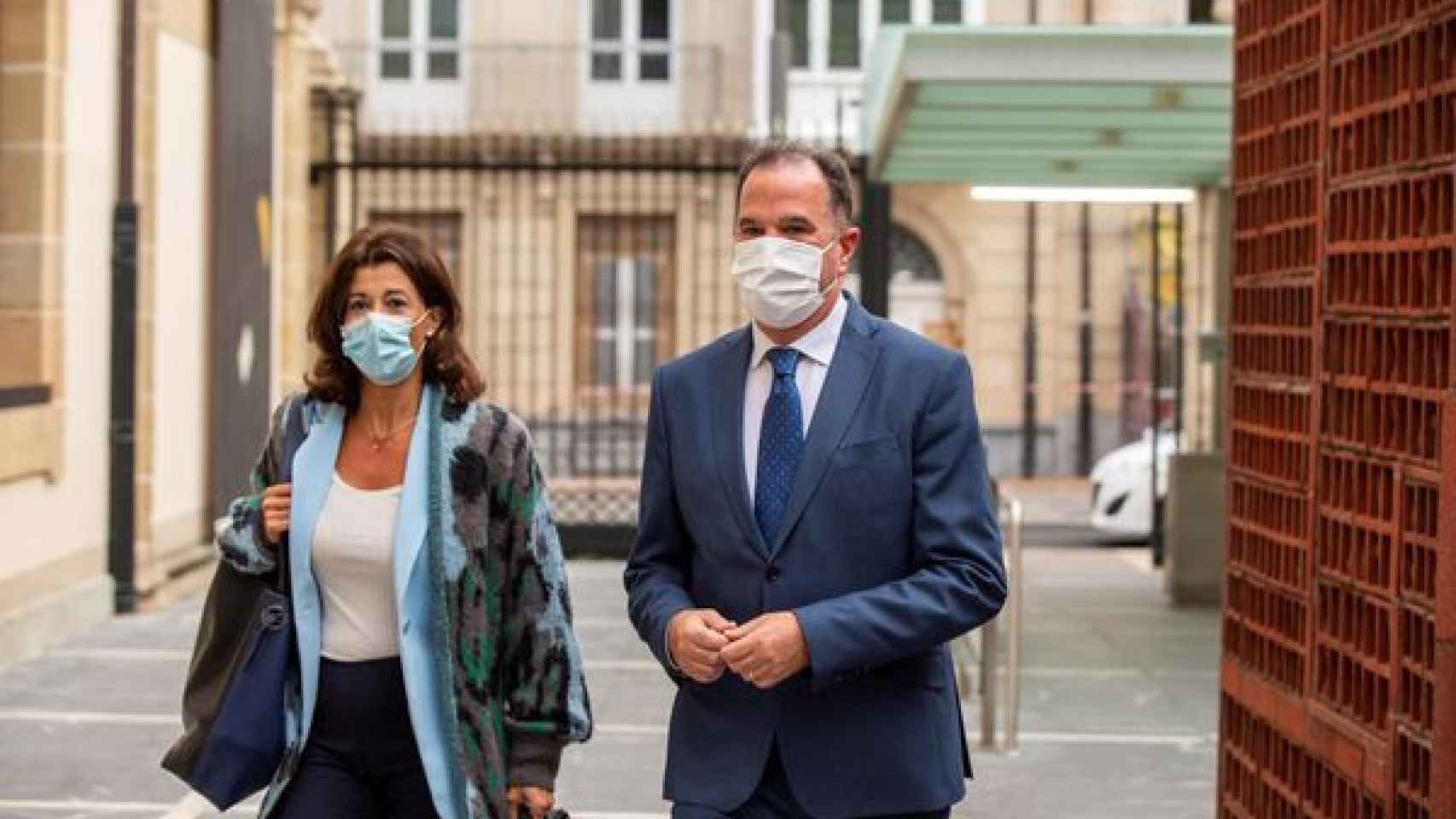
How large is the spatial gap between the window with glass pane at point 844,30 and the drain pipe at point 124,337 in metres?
20.8

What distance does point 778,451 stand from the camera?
189 inches

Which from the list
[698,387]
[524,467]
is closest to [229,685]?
[524,467]

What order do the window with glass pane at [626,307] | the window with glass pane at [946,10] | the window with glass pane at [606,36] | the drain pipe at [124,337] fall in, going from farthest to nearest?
the window with glass pane at [606,36]
the window with glass pane at [946,10]
the window with glass pane at [626,307]
the drain pipe at [124,337]

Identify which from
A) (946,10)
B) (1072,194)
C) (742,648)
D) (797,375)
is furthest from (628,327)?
(742,648)

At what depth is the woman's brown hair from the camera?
5.34 metres

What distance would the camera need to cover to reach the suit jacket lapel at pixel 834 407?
4.73 meters

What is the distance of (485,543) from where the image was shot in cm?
528

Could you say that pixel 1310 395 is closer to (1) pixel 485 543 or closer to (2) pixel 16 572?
(1) pixel 485 543

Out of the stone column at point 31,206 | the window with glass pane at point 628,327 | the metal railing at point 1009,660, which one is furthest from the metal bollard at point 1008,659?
the window with glass pane at point 628,327

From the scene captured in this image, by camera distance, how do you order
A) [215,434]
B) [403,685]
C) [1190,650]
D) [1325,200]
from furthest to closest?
1. [215,434]
2. [1190,650]
3. [1325,200]
4. [403,685]

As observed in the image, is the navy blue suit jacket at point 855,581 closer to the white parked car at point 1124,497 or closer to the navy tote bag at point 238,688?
the navy tote bag at point 238,688

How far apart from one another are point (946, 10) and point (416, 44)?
6445 millimetres

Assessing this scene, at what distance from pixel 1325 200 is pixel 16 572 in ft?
27.5

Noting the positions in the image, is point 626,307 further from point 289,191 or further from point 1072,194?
point 1072,194
